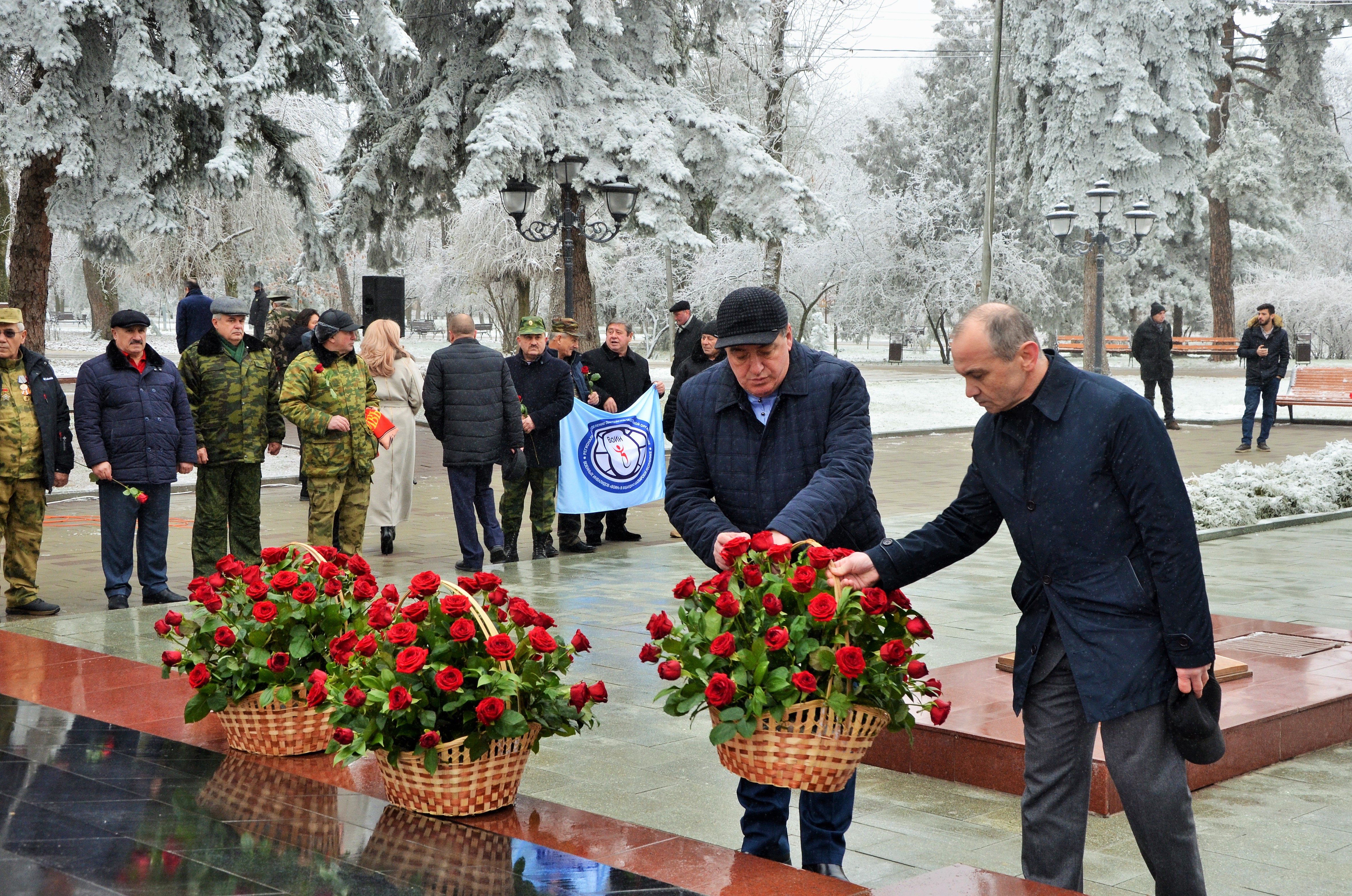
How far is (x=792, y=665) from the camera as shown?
137 inches

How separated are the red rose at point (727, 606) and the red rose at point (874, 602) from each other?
0.33m

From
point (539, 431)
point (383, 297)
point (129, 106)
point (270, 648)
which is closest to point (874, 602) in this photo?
point (270, 648)

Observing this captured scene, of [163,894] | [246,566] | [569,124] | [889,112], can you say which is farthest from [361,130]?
[889,112]

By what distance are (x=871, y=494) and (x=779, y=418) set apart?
1.39 ft

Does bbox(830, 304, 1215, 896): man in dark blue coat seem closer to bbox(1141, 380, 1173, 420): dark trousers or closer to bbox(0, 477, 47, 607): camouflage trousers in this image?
bbox(0, 477, 47, 607): camouflage trousers

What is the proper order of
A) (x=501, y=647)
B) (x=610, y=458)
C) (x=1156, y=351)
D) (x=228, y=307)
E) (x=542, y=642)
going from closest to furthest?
(x=501, y=647), (x=542, y=642), (x=228, y=307), (x=610, y=458), (x=1156, y=351)

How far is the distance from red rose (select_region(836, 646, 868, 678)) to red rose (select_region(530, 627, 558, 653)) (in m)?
1.12

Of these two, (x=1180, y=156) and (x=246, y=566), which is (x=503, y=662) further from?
(x=1180, y=156)

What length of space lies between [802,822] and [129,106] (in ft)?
46.8

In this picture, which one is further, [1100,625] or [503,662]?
[503,662]

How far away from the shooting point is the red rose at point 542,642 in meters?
4.14

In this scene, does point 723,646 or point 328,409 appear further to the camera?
point 328,409

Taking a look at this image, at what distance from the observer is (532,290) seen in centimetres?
4128

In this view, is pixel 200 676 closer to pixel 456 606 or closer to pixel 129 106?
pixel 456 606
